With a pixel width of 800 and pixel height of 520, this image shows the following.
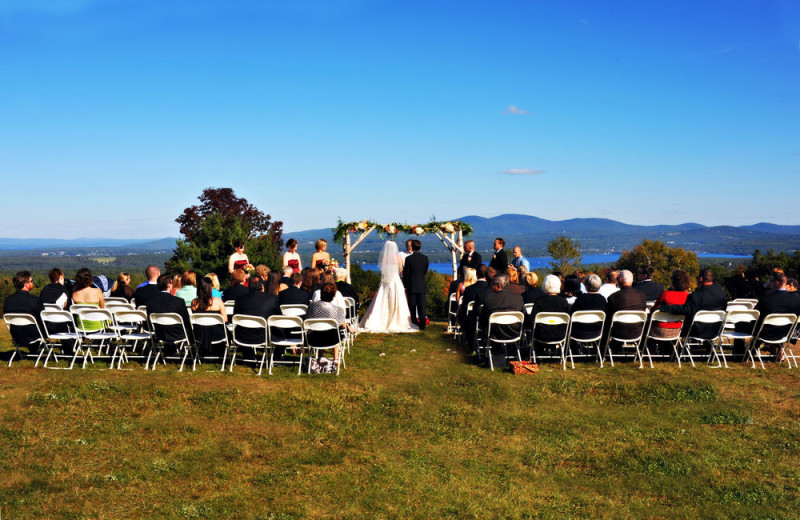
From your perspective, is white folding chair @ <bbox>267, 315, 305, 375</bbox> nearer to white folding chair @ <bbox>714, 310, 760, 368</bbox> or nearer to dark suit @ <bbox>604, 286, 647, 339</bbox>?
dark suit @ <bbox>604, 286, 647, 339</bbox>

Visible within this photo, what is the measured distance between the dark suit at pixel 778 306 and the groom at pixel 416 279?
6.49m

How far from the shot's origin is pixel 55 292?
368 inches

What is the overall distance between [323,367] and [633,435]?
426cm

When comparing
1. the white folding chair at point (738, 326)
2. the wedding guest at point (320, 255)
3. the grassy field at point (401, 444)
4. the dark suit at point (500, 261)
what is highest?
the wedding guest at point (320, 255)

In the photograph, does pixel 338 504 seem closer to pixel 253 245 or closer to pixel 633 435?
pixel 633 435

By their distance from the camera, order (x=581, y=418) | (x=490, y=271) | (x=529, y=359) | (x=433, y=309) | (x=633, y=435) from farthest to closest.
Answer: (x=433, y=309), (x=490, y=271), (x=529, y=359), (x=581, y=418), (x=633, y=435)

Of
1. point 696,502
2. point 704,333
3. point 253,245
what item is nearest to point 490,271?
point 704,333

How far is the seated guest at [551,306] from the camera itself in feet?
27.0

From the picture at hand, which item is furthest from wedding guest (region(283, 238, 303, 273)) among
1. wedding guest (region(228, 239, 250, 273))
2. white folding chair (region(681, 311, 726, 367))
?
white folding chair (region(681, 311, 726, 367))

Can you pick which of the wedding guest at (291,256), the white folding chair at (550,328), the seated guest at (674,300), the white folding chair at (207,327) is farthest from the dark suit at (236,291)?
the seated guest at (674,300)

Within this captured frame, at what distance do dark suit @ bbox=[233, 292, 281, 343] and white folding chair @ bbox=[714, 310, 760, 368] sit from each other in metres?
6.47

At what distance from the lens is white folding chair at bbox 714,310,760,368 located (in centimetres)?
825

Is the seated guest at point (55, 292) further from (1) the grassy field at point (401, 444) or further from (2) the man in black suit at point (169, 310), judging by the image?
(2) the man in black suit at point (169, 310)

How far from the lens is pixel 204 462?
5016 mm
